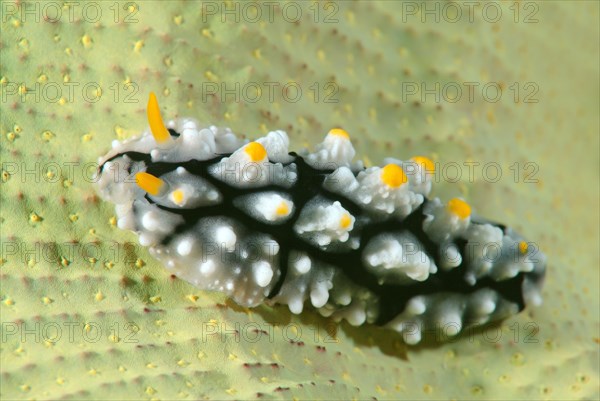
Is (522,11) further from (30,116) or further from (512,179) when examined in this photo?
(30,116)

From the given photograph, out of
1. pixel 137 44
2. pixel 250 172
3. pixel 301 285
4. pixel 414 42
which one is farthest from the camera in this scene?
pixel 414 42

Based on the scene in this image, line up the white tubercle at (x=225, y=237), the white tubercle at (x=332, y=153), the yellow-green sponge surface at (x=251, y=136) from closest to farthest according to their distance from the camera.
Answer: the white tubercle at (x=225, y=237) → the yellow-green sponge surface at (x=251, y=136) → the white tubercle at (x=332, y=153)

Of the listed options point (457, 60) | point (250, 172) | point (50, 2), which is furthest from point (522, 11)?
point (50, 2)

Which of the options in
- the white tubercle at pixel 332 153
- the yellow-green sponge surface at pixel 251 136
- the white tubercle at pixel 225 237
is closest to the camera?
the white tubercle at pixel 225 237

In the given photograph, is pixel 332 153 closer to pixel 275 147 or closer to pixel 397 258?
pixel 275 147

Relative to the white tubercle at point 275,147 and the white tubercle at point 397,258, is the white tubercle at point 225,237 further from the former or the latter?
the white tubercle at point 397,258

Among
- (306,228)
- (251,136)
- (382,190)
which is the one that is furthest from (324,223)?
(251,136)

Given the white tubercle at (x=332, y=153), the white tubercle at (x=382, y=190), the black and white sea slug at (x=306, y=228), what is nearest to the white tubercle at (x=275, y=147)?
the black and white sea slug at (x=306, y=228)

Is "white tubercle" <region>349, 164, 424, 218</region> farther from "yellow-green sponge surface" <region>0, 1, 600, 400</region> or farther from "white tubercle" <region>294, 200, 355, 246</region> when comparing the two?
"yellow-green sponge surface" <region>0, 1, 600, 400</region>
